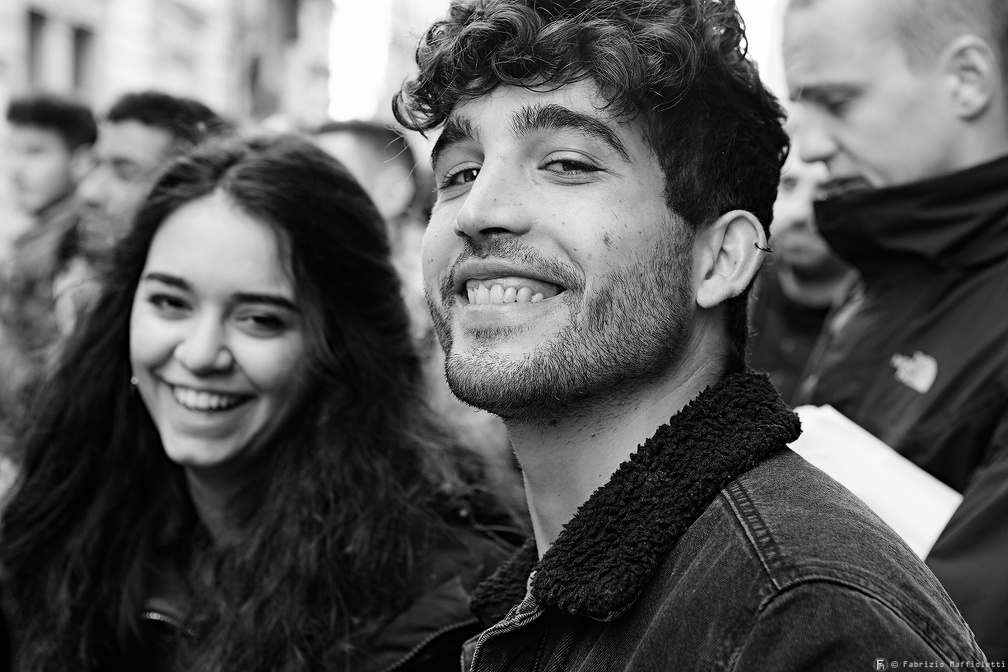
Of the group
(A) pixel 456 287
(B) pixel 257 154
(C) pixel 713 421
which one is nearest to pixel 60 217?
(B) pixel 257 154

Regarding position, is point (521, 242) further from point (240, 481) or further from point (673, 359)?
point (240, 481)

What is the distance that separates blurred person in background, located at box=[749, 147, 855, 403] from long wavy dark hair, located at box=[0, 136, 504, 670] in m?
2.09

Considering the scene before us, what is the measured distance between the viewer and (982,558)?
6.57 ft

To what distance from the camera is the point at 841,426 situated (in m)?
2.39

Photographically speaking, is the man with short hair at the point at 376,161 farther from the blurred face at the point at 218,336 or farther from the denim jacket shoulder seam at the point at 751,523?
the denim jacket shoulder seam at the point at 751,523

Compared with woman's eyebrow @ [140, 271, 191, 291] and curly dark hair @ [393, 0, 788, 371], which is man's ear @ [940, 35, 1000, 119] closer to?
Answer: curly dark hair @ [393, 0, 788, 371]

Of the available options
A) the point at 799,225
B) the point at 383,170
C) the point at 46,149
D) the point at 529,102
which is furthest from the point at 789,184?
the point at 46,149

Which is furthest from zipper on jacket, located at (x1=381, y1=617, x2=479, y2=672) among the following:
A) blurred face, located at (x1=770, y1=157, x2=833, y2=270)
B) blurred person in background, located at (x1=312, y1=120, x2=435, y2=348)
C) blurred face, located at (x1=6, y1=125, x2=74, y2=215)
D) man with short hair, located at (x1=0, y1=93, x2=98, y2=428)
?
blurred face, located at (x1=6, y1=125, x2=74, y2=215)

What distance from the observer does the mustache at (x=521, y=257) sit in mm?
1851

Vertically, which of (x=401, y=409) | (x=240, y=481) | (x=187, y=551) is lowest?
(x=187, y=551)

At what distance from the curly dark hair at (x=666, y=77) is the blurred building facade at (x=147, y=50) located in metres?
8.38

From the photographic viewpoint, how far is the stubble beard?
1.82m

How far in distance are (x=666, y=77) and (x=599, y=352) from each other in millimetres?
→ 533

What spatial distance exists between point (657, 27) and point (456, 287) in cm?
63
